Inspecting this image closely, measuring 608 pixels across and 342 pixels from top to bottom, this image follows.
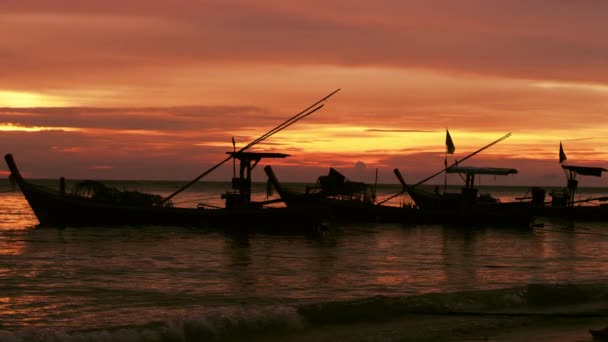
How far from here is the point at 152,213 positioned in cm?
3456

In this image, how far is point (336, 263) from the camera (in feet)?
81.4

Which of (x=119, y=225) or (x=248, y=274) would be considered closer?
(x=248, y=274)

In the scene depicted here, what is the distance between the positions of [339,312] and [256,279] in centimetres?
617

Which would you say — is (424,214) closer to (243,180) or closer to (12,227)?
Answer: (243,180)

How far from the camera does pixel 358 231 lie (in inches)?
1571

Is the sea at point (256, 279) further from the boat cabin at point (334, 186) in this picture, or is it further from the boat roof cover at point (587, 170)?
the boat roof cover at point (587, 170)

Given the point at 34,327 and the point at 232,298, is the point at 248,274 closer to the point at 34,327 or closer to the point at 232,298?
the point at 232,298

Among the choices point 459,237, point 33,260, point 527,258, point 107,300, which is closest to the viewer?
point 107,300

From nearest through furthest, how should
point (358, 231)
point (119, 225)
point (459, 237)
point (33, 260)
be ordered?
point (33, 260), point (119, 225), point (459, 237), point (358, 231)

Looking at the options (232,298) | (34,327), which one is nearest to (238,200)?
(232,298)

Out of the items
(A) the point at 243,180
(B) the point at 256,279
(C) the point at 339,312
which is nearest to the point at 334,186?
(A) the point at 243,180

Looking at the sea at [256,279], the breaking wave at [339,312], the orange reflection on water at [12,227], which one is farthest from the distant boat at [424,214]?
the breaking wave at [339,312]

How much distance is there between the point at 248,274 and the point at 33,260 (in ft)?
26.5

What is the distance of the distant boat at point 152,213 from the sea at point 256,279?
570 mm
